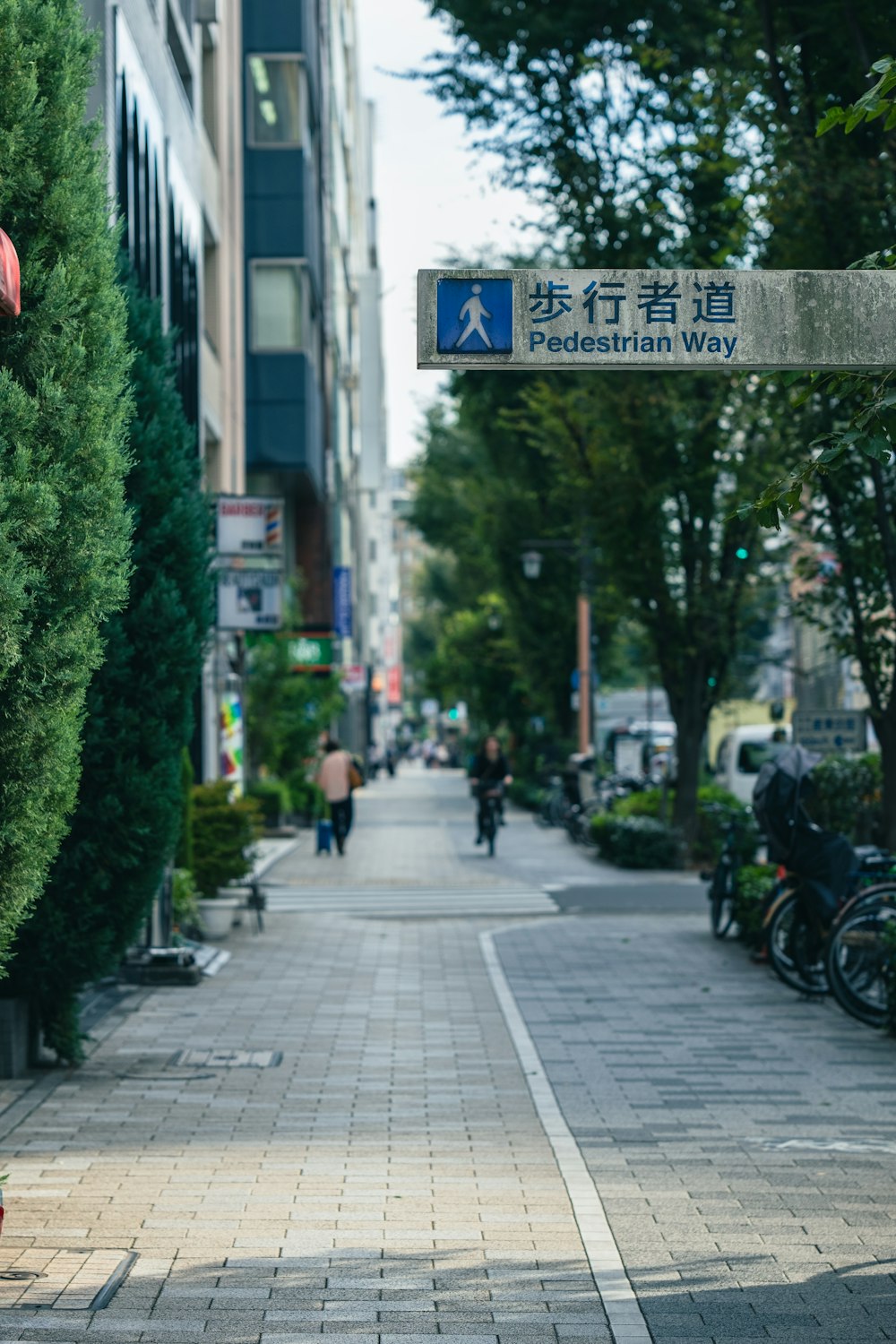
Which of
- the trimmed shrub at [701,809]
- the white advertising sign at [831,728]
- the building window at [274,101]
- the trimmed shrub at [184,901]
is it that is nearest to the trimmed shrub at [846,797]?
the trimmed shrub at [701,809]

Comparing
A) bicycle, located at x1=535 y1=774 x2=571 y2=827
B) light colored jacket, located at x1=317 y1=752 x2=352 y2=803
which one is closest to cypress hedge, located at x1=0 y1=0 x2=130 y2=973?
light colored jacket, located at x1=317 y1=752 x2=352 y2=803

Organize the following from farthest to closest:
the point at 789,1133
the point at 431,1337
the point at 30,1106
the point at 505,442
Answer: the point at 505,442 < the point at 30,1106 < the point at 789,1133 < the point at 431,1337

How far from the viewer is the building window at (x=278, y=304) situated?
1458 inches

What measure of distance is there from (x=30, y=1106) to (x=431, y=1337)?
4.05m

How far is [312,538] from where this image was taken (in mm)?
48750

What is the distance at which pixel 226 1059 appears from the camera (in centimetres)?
1044

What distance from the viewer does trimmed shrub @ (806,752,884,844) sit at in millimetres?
19594

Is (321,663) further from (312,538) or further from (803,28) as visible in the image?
(803,28)

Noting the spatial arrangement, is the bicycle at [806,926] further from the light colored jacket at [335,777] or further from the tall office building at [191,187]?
the light colored jacket at [335,777]

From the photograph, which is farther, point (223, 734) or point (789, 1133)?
point (223, 734)

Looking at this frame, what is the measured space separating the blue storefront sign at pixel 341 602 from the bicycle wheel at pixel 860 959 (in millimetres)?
41363

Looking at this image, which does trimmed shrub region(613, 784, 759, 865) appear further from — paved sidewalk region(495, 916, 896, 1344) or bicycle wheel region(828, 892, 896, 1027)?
bicycle wheel region(828, 892, 896, 1027)

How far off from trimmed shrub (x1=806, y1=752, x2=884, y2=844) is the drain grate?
10172 millimetres

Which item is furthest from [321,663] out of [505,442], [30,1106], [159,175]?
[30,1106]
